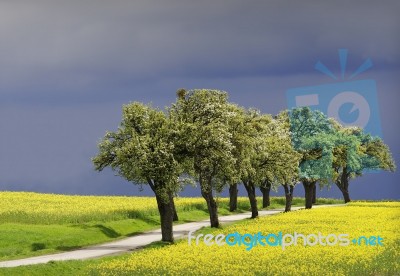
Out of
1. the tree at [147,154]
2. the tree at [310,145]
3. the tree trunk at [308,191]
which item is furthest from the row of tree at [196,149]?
the tree trunk at [308,191]

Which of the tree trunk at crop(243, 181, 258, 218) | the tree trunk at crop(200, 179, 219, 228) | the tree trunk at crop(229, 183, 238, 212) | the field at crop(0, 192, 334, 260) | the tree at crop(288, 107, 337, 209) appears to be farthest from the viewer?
the tree trunk at crop(229, 183, 238, 212)

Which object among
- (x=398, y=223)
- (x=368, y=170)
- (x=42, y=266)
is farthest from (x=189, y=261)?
(x=368, y=170)

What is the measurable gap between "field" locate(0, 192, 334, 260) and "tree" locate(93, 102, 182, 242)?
7486mm

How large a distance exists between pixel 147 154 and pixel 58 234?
12.2 m

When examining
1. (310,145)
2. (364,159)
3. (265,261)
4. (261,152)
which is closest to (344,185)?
(364,159)

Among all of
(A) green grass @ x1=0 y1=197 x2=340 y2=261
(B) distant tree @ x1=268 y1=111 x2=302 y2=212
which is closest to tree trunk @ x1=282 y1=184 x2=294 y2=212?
(B) distant tree @ x1=268 y1=111 x2=302 y2=212

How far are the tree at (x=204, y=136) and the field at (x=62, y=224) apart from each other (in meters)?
10.8

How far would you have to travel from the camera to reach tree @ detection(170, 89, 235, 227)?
5369 centimetres

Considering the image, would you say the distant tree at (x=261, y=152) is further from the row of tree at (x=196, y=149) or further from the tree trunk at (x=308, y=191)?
the tree trunk at (x=308, y=191)

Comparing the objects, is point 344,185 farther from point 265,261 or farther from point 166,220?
point 265,261

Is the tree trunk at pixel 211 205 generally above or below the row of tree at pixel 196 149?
below

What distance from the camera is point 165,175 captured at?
51781 mm

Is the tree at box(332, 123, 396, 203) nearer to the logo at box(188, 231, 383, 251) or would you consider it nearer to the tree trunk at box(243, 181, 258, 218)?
the tree trunk at box(243, 181, 258, 218)

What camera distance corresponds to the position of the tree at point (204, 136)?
53688mm
